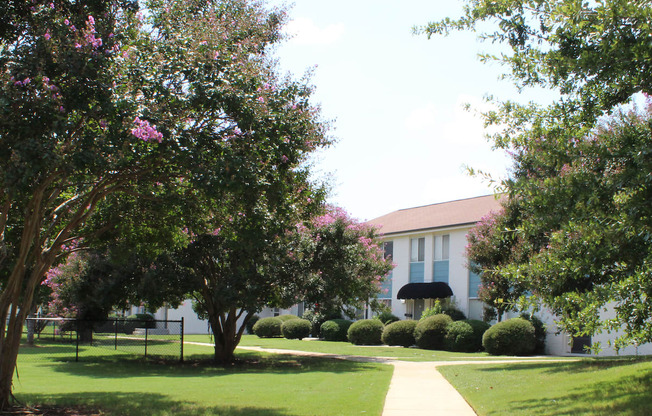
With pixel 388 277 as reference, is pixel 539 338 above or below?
below

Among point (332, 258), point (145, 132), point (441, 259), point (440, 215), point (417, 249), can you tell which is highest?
point (440, 215)

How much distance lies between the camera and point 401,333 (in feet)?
104

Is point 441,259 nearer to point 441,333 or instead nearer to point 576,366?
point 441,333

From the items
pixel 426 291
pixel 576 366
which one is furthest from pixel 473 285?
pixel 576 366

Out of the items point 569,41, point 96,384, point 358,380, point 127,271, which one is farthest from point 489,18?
point 127,271

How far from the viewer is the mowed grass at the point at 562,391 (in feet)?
30.7

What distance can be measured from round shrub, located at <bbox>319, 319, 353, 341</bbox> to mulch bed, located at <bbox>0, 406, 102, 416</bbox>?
27.8 metres

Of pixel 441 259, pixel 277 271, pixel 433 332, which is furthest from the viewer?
pixel 441 259

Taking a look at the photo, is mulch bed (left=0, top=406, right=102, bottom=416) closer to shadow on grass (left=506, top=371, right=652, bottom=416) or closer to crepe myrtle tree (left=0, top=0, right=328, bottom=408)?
crepe myrtle tree (left=0, top=0, right=328, bottom=408)

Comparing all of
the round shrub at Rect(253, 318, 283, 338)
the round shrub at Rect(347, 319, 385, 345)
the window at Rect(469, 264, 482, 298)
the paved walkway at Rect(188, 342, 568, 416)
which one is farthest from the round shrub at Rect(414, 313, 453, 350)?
the round shrub at Rect(253, 318, 283, 338)

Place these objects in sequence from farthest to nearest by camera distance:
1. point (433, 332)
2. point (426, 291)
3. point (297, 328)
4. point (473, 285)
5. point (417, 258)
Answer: point (297, 328)
point (417, 258)
point (426, 291)
point (473, 285)
point (433, 332)

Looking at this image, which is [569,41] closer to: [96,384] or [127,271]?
[96,384]

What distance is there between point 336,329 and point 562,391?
88.4ft

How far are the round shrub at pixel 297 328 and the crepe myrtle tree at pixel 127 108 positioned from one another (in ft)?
96.6
